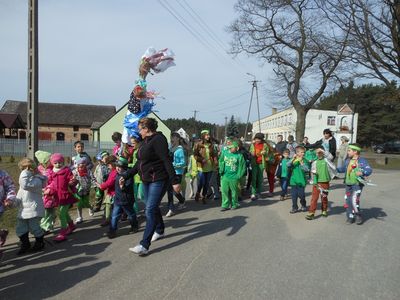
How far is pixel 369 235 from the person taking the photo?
21.0ft

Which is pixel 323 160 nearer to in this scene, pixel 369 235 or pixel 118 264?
pixel 369 235

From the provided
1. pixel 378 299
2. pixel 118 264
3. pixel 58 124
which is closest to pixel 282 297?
pixel 378 299

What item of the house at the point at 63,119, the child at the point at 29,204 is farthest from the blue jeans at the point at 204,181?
the house at the point at 63,119

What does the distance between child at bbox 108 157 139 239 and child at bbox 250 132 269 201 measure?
4.43m

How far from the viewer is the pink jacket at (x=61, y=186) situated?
622 cm

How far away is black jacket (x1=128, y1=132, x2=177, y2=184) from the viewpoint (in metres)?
5.37

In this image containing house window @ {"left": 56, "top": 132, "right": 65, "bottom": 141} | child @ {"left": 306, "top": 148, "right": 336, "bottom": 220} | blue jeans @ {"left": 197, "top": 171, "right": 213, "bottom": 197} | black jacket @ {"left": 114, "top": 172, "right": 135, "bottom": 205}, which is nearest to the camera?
black jacket @ {"left": 114, "top": 172, "right": 135, "bottom": 205}

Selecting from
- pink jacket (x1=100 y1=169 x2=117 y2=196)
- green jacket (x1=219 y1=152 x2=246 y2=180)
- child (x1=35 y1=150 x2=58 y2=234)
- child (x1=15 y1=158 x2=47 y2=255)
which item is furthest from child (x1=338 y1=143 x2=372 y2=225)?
child (x1=15 y1=158 x2=47 y2=255)

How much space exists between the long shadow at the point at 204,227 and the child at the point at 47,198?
2.01 meters

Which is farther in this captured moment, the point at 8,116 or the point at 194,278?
the point at 8,116

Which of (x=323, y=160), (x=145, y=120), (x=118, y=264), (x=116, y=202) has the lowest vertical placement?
(x=118, y=264)

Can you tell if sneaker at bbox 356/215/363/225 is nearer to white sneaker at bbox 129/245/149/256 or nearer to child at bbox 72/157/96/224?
white sneaker at bbox 129/245/149/256

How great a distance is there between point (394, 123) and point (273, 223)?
67.0m

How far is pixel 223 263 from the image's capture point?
193 inches
